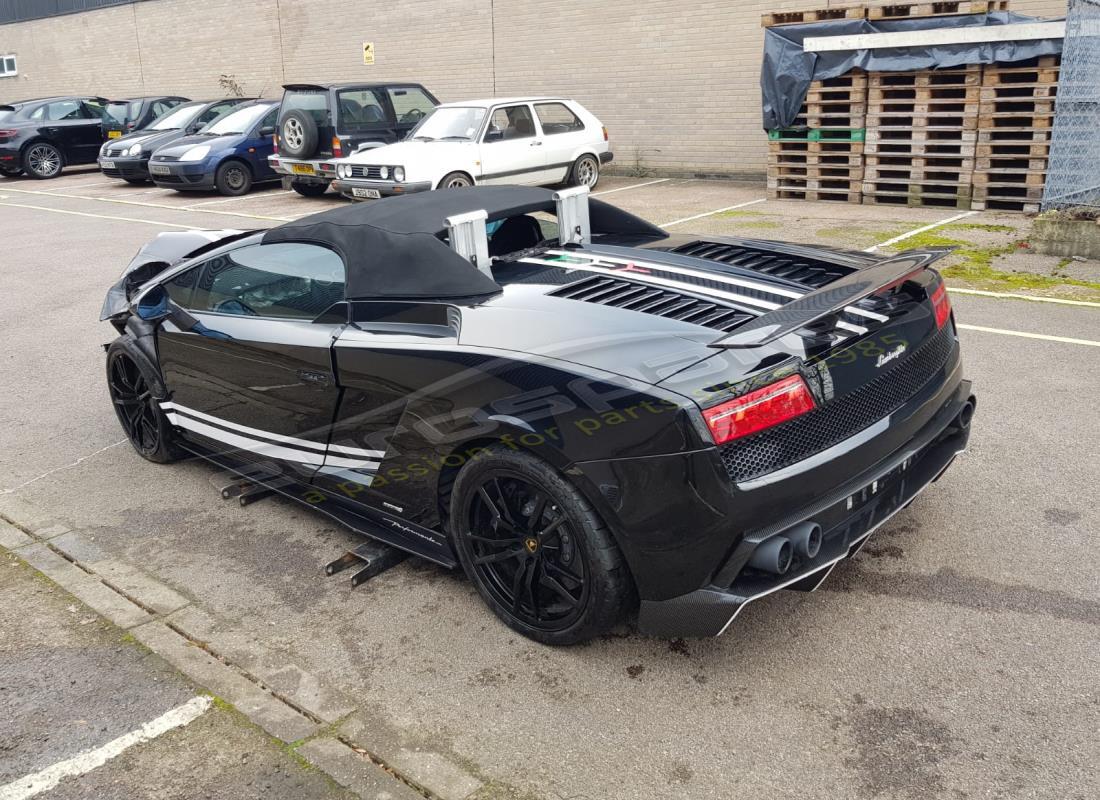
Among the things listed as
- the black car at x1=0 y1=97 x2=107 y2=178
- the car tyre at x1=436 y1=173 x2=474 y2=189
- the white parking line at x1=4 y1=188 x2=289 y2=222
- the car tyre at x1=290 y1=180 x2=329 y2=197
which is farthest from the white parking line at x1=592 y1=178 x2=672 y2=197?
the black car at x1=0 y1=97 x2=107 y2=178

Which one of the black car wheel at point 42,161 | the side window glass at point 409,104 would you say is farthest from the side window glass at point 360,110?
the black car wheel at point 42,161

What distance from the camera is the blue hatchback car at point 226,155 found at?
1689 centimetres

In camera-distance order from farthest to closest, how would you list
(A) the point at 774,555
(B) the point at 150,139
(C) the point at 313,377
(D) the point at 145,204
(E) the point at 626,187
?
(B) the point at 150,139 → (D) the point at 145,204 → (E) the point at 626,187 → (C) the point at 313,377 → (A) the point at 774,555

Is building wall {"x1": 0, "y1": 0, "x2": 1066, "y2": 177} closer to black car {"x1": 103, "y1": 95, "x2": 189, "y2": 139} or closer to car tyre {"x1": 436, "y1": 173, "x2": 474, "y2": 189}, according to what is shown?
black car {"x1": 103, "y1": 95, "x2": 189, "y2": 139}

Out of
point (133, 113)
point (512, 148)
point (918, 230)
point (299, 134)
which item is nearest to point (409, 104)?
point (299, 134)

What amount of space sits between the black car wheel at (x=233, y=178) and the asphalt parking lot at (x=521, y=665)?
12.7 metres

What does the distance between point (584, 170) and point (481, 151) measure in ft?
7.71

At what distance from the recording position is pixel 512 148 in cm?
1387

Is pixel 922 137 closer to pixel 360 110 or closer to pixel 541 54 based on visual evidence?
pixel 360 110

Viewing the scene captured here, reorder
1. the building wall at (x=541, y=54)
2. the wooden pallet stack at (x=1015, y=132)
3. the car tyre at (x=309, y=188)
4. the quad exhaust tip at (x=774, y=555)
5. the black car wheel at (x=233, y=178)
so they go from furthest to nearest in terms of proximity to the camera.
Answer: the black car wheel at (x=233, y=178), the building wall at (x=541, y=54), the car tyre at (x=309, y=188), the wooden pallet stack at (x=1015, y=132), the quad exhaust tip at (x=774, y=555)

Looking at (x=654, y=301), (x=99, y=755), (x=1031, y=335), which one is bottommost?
(x=99, y=755)

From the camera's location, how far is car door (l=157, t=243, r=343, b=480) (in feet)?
13.4

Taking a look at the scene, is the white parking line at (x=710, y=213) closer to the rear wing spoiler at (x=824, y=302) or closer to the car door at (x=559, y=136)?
→ the car door at (x=559, y=136)

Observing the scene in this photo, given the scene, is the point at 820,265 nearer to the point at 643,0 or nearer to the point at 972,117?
the point at 972,117
